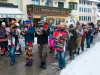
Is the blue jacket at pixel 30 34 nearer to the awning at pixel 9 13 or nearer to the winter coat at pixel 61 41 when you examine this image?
the winter coat at pixel 61 41

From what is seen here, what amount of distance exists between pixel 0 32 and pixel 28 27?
282 centimetres

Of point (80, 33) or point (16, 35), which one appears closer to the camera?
point (16, 35)

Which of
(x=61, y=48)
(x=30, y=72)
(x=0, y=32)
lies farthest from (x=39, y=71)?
(x=0, y=32)

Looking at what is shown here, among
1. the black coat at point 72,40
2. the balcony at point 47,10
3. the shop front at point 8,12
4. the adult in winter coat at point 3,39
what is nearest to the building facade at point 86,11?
the balcony at point 47,10

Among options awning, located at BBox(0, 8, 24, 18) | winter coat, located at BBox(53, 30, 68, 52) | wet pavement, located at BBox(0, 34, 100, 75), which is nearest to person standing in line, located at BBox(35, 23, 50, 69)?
winter coat, located at BBox(53, 30, 68, 52)

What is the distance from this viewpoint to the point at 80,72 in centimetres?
764

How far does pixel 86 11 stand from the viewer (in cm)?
6469

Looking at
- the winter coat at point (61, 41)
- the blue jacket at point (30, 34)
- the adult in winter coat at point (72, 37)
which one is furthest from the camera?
the adult in winter coat at point (72, 37)

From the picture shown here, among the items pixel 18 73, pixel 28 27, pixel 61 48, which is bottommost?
pixel 18 73

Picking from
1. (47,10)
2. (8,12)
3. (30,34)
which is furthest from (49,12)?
(30,34)

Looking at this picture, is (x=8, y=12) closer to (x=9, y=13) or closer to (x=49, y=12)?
(x=9, y=13)

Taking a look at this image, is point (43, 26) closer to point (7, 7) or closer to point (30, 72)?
point (30, 72)

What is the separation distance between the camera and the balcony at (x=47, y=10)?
104 feet

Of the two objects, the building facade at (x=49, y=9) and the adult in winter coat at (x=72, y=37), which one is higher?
the building facade at (x=49, y=9)
